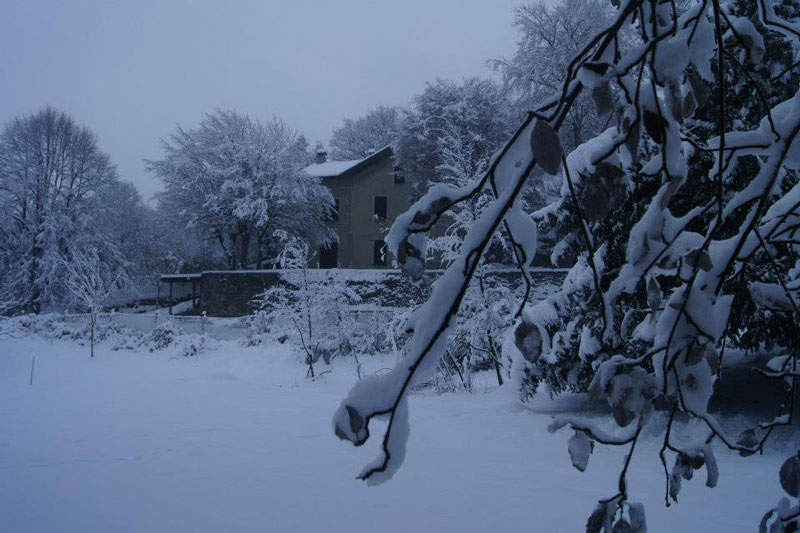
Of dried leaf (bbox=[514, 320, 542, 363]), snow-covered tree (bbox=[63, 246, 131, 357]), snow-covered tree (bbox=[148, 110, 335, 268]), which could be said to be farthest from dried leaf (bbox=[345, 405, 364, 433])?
snow-covered tree (bbox=[148, 110, 335, 268])

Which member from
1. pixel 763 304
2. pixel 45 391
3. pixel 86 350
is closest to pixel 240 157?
pixel 86 350

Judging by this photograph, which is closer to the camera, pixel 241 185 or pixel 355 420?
pixel 355 420

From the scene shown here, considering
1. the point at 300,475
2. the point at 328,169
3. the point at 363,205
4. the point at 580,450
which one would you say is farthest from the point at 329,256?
the point at 580,450

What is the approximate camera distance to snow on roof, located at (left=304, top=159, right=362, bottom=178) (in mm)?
30422

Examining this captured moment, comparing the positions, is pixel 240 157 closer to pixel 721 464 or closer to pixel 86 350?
pixel 86 350

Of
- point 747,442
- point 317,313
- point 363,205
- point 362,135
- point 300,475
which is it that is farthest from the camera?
point 362,135

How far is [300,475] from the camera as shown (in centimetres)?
365

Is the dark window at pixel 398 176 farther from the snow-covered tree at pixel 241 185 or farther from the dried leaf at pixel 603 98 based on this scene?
the dried leaf at pixel 603 98

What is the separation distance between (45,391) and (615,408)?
9.63 m

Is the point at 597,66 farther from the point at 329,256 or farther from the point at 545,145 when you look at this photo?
the point at 329,256

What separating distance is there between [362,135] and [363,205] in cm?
1729

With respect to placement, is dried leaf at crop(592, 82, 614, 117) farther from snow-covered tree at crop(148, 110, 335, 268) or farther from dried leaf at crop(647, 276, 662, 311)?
snow-covered tree at crop(148, 110, 335, 268)

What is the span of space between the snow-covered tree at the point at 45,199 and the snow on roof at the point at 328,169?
1113cm

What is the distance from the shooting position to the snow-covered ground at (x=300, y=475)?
114 inches
